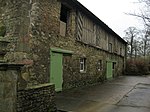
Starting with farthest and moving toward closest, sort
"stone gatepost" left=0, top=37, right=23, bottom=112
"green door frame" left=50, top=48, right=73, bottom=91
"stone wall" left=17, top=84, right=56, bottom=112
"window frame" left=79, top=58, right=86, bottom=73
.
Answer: "window frame" left=79, top=58, right=86, bottom=73
"green door frame" left=50, top=48, right=73, bottom=91
"stone wall" left=17, top=84, right=56, bottom=112
"stone gatepost" left=0, top=37, right=23, bottom=112

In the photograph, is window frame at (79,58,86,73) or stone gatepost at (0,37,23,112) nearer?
stone gatepost at (0,37,23,112)

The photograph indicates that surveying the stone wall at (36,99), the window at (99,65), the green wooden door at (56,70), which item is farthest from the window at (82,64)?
the stone wall at (36,99)

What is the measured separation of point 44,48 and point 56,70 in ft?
5.92

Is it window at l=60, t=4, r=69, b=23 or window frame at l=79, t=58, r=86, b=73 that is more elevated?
window at l=60, t=4, r=69, b=23

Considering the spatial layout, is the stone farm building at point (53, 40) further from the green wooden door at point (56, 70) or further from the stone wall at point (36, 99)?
the stone wall at point (36, 99)

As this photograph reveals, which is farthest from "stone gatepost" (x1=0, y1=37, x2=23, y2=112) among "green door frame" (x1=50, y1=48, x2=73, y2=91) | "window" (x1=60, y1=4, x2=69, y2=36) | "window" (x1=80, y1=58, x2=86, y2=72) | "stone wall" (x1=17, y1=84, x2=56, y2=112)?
"window" (x1=80, y1=58, x2=86, y2=72)

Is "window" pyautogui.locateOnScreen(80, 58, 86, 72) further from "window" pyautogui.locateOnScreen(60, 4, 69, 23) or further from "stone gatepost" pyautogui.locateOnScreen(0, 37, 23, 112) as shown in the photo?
"stone gatepost" pyautogui.locateOnScreen(0, 37, 23, 112)

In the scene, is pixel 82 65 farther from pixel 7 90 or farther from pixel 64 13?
pixel 7 90

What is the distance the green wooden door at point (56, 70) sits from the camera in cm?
1270

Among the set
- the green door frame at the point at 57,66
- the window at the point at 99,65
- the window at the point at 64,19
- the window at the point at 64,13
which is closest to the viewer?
the green door frame at the point at 57,66

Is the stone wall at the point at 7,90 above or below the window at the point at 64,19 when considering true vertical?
below

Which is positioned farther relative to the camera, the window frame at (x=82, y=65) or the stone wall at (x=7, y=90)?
the window frame at (x=82, y=65)

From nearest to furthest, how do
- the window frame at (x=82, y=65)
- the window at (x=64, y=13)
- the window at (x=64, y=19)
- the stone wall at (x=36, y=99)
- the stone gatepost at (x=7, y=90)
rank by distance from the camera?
the stone gatepost at (x=7, y=90) < the stone wall at (x=36, y=99) < the window at (x=64, y=19) < the window at (x=64, y=13) < the window frame at (x=82, y=65)

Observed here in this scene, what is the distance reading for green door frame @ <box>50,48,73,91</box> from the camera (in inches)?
498
